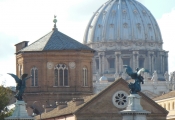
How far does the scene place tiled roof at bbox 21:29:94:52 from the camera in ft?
355

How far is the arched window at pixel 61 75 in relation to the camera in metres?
108

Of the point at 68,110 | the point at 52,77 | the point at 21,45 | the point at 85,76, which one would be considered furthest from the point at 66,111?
the point at 21,45

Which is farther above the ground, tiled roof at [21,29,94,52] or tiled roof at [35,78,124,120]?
tiled roof at [21,29,94,52]

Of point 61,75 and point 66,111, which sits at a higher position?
point 61,75

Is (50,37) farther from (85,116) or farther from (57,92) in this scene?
(85,116)

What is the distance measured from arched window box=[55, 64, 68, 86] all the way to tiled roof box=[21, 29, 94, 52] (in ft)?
6.12

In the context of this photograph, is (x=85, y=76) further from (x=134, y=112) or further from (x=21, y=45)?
(x=134, y=112)

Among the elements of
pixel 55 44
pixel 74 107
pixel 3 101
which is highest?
pixel 55 44

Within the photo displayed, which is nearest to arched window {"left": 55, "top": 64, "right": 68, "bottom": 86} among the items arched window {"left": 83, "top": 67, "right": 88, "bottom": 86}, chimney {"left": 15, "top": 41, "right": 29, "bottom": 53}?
arched window {"left": 83, "top": 67, "right": 88, "bottom": 86}

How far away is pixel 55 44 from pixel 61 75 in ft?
10.5

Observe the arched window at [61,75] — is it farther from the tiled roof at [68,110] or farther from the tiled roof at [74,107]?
the tiled roof at [74,107]

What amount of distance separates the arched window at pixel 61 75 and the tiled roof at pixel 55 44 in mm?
1865

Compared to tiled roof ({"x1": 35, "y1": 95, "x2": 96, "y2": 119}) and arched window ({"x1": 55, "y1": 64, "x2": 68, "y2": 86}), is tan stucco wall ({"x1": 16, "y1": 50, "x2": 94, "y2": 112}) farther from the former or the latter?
tiled roof ({"x1": 35, "y1": 95, "x2": 96, "y2": 119})

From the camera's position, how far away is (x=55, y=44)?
357 feet
